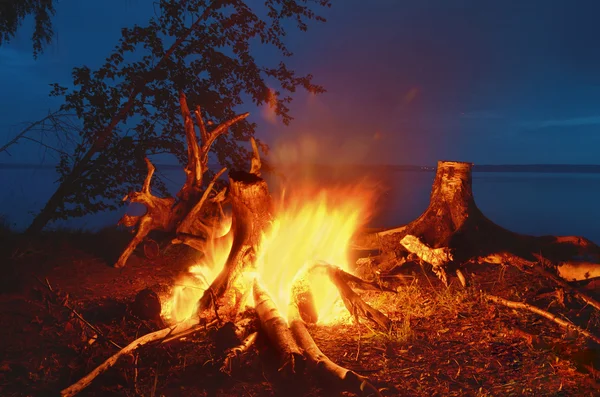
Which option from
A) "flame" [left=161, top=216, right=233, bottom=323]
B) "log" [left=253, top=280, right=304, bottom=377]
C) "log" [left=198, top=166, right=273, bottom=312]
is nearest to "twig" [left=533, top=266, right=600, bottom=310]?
"log" [left=253, top=280, right=304, bottom=377]

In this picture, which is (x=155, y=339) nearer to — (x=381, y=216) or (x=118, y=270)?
(x=118, y=270)

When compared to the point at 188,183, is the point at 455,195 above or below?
above

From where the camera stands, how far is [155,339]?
14.6 feet

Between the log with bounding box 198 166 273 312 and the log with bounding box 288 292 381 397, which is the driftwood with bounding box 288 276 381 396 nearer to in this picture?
the log with bounding box 288 292 381 397

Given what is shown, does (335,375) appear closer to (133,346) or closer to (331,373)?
(331,373)

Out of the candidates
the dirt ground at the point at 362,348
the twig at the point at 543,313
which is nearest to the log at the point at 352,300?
the dirt ground at the point at 362,348

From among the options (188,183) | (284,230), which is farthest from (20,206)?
(284,230)

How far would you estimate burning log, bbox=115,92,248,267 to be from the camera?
745cm

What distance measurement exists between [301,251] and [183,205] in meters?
2.64

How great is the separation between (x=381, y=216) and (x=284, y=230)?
18.3m

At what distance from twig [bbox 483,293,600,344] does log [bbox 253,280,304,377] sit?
110 inches

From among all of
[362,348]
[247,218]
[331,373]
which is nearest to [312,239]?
[247,218]

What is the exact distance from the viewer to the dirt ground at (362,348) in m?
3.78

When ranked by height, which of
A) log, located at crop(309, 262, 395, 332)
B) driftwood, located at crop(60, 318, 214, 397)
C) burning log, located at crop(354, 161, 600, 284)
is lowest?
driftwood, located at crop(60, 318, 214, 397)
